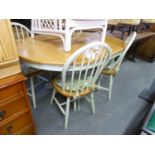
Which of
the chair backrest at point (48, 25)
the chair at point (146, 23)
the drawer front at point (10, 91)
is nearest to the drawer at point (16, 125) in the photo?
the drawer front at point (10, 91)

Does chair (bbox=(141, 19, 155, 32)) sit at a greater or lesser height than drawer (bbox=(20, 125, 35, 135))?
greater

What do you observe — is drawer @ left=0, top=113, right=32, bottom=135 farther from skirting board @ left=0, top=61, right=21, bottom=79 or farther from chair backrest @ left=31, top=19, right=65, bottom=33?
chair backrest @ left=31, top=19, right=65, bottom=33

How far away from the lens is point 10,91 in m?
0.86

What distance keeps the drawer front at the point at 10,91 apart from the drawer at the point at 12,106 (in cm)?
4

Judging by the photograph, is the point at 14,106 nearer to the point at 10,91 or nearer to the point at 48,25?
the point at 10,91

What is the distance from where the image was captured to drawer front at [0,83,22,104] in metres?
0.83

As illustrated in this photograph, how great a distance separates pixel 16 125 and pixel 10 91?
0.34 metres

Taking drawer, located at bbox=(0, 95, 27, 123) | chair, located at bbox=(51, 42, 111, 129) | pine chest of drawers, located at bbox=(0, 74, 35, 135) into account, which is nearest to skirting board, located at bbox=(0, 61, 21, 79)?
pine chest of drawers, located at bbox=(0, 74, 35, 135)

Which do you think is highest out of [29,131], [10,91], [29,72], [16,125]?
[10,91]

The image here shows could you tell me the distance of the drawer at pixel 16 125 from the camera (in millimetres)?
957

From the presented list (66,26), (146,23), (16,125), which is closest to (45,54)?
(66,26)

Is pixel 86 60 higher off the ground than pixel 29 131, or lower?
higher
